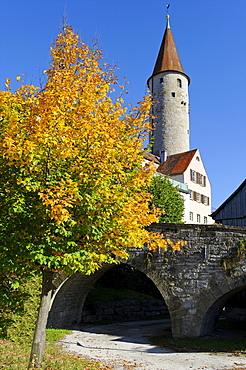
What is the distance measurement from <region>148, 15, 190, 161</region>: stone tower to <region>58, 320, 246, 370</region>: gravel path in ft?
93.7

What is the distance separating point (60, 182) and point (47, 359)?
Answer: 16.7 ft

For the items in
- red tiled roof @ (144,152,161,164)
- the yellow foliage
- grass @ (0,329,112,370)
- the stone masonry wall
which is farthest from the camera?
red tiled roof @ (144,152,161,164)

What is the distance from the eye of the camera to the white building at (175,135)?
119 feet

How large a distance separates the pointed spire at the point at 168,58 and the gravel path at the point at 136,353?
36990 mm

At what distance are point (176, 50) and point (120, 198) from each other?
45.8 metres

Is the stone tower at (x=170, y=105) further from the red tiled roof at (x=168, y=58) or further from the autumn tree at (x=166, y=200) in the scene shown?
the autumn tree at (x=166, y=200)

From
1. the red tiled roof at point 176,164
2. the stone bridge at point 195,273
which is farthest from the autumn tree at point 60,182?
the red tiled roof at point 176,164

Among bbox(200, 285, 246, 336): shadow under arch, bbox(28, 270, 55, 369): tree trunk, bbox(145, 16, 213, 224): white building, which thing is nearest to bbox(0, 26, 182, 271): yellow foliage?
bbox(28, 270, 55, 369): tree trunk

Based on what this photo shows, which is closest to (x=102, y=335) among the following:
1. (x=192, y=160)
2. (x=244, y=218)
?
(x=244, y=218)

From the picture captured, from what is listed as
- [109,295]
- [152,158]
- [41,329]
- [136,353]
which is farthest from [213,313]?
[152,158]

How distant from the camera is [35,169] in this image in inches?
271

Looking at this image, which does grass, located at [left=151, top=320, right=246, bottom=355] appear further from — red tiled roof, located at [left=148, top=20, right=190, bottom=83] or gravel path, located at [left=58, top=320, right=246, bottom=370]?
red tiled roof, located at [left=148, top=20, right=190, bottom=83]

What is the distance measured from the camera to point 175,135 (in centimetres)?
4300

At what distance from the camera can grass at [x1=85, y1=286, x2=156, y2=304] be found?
753 inches
